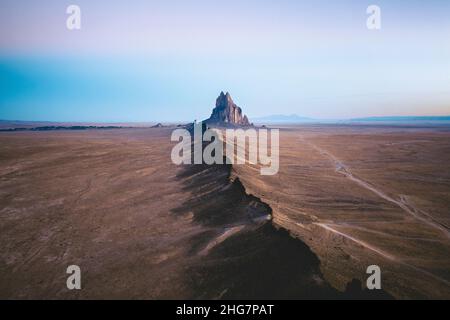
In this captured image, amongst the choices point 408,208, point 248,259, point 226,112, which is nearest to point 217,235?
point 248,259

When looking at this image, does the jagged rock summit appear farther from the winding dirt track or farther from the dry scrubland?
the dry scrubland

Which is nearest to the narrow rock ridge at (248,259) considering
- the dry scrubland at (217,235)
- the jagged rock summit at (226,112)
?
the dry scrubland at (217,235)

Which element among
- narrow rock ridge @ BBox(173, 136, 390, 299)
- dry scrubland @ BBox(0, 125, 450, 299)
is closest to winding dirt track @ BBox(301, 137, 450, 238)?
dry scrubland @ BBox(0, 125, 450, 299)

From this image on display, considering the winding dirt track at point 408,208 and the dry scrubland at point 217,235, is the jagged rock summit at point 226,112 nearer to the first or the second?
the winding dirt track at point 408,208

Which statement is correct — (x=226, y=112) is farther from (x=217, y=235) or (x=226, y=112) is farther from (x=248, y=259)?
(x=248, y=259)
